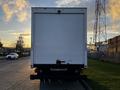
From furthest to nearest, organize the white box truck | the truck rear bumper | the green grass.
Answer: the truck rear bumper < the white box truck < the green grass

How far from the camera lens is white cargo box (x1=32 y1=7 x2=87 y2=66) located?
1936 cm

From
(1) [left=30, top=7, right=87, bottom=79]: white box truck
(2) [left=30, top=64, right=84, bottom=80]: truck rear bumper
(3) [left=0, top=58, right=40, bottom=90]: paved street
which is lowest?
(3) [left=0, top=58, right=40, bottom=90]: paved street

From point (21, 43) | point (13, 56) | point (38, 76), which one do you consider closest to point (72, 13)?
point (38, 76)

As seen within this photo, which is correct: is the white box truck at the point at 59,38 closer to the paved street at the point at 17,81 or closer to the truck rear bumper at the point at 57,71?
the truck rear bumper at the point at 57,71

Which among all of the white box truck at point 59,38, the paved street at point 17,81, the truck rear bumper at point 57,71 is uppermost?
the white box truck at point 59,38

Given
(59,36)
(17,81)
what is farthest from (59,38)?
(17,81)

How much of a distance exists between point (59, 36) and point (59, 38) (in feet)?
0.32

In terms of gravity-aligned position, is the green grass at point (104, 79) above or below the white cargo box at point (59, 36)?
below

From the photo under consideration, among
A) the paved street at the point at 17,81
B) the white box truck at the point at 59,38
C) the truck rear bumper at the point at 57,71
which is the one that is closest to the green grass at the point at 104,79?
the truck rear bumper at the point at 57,71

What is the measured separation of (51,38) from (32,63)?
5.09ft

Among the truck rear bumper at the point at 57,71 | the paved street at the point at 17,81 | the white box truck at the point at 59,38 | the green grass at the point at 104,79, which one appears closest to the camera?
the green grass at the point at 104,79

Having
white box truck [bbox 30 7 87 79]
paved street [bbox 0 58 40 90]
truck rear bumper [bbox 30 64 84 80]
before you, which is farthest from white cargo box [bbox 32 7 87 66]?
paved street [bbox 0 58 40 90]

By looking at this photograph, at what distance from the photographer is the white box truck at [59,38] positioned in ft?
63.5

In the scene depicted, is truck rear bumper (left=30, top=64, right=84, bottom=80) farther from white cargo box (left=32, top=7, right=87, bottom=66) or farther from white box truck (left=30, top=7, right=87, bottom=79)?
white cargo box (left=32, top=7, right=87, bottom=66)
